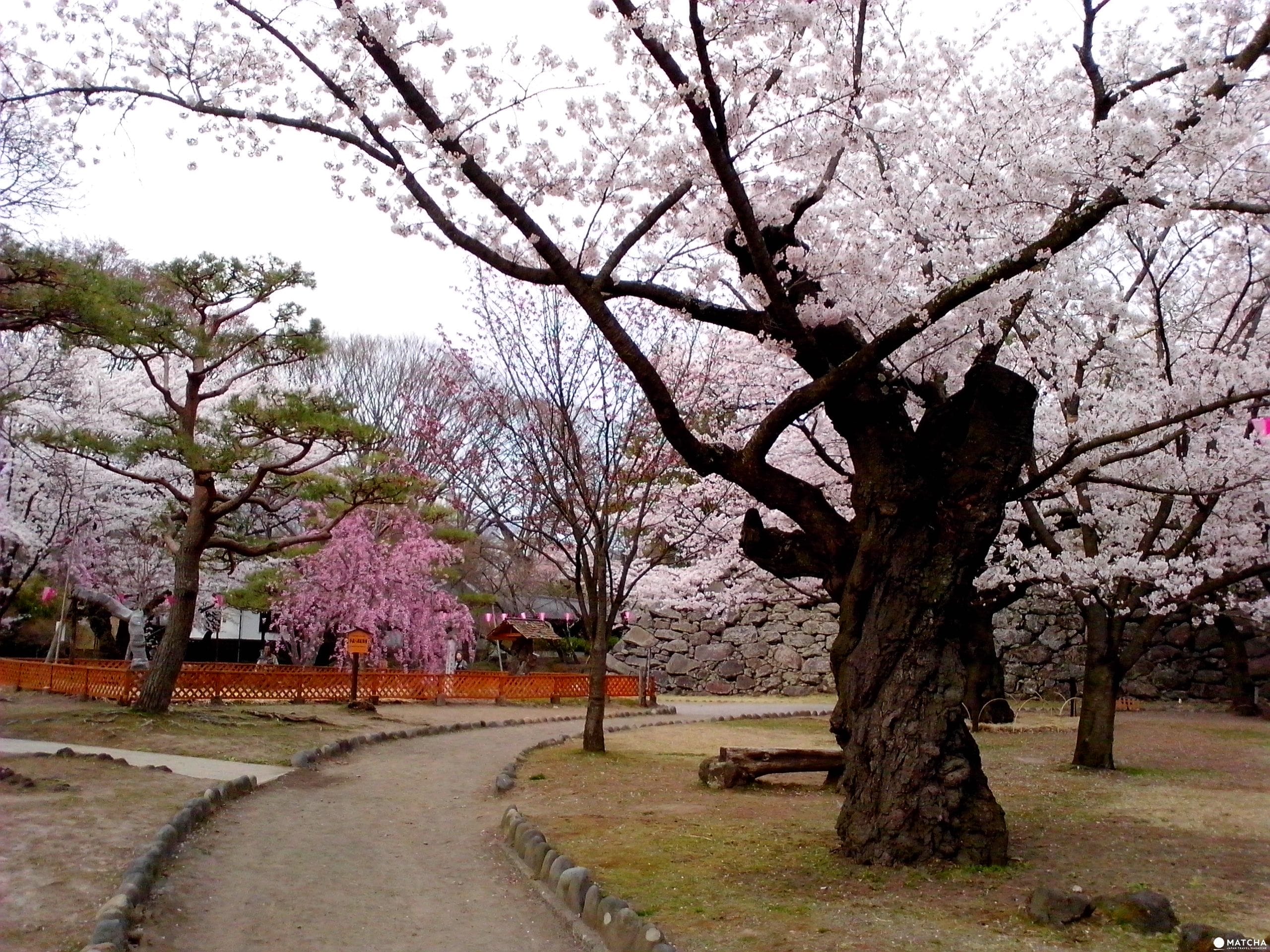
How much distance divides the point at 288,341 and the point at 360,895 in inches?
360

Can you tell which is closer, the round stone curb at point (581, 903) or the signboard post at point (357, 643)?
the round stone curb at point (581, 903)

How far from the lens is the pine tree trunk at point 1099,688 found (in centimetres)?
1063

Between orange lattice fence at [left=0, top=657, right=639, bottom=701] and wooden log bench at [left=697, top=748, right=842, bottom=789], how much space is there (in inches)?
365

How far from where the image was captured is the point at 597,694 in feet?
43.5

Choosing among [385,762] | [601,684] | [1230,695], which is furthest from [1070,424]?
[1230,695]

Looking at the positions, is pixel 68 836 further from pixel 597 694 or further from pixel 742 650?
pixel 742 650

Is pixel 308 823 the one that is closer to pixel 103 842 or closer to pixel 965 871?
pixel 103 842

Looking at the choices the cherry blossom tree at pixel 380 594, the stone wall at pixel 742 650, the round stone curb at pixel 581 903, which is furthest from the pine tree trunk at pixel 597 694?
the stone wall at pixel 742 650

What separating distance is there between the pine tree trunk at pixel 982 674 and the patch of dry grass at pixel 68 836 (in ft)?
39.0

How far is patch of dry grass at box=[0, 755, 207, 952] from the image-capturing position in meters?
4.57

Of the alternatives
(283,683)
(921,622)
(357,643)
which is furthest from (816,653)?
(921,622)

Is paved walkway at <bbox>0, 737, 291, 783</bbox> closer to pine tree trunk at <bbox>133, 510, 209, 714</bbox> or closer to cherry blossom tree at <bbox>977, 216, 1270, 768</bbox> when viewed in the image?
pine tree trunk at <bbox>133, 510, 209, 714</bbox>

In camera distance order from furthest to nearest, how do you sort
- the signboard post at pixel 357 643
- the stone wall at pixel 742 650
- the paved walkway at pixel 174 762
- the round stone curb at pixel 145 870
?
the stone wall at pixel 742 650, the signboard post at pixel 357 643, the paved walkway at pixel 174 762, the round stone curb at pixel 145 870

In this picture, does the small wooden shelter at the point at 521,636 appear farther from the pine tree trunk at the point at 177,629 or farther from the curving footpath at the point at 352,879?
the curving footpath at the point at 352,879
